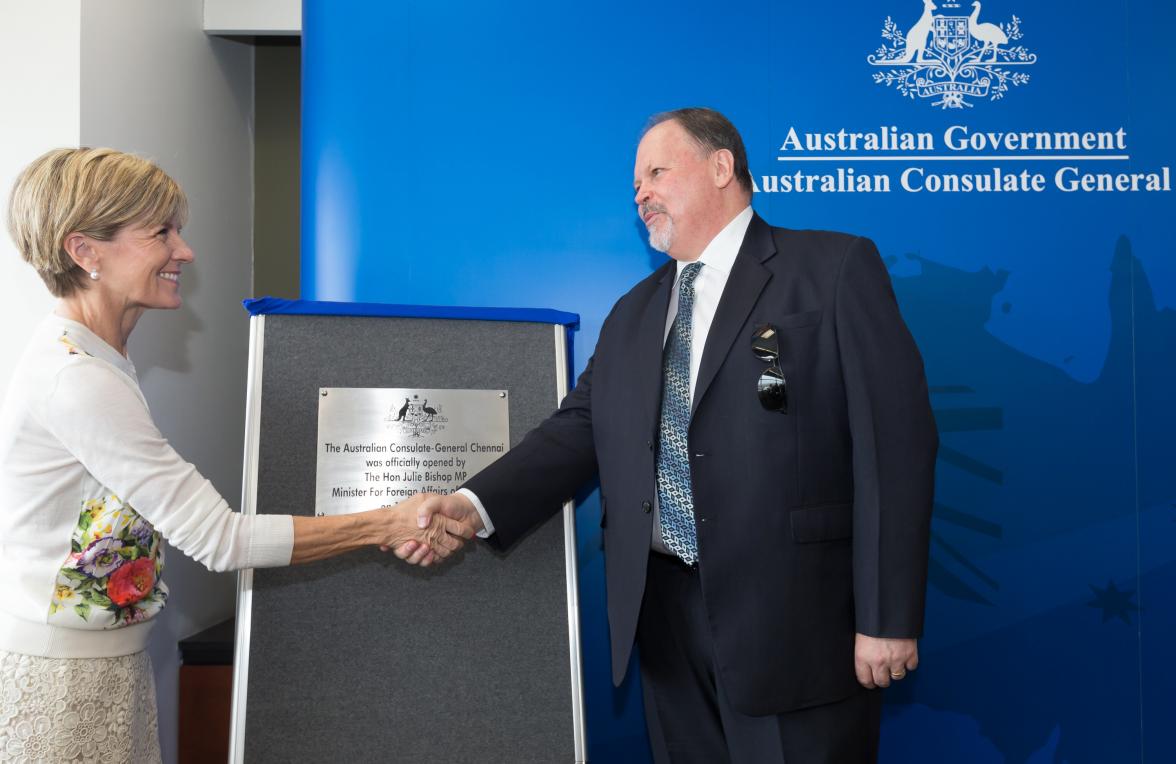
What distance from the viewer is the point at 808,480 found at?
179 cm

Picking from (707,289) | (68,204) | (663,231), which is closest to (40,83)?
(68,204)

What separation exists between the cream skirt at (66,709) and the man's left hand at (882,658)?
1339 mm

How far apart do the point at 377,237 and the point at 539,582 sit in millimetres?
1132

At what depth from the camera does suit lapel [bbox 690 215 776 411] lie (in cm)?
185

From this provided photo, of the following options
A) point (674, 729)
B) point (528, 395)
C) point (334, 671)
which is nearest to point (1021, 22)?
point (528, 395)

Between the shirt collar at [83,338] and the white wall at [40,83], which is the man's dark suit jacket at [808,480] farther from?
the white wall at [40,83]

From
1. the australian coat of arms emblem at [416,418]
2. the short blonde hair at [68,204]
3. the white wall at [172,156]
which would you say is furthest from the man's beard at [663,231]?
the white wall at [172,156]

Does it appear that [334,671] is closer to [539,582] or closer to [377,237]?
[539,582]

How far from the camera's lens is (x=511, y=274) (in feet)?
8.92

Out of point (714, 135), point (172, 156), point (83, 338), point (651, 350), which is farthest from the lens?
point (172, 156)

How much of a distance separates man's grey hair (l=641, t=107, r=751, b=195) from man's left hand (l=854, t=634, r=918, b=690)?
1.05 metres

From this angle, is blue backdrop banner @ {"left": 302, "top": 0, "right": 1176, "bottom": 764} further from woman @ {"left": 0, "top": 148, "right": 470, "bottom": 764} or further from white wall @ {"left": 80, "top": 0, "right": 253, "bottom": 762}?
woman @ {"left": 0, "top": 148, "right": 470, "bottom": 764}

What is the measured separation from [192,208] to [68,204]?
1.77 meters

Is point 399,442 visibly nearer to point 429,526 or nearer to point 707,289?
point 429,526
